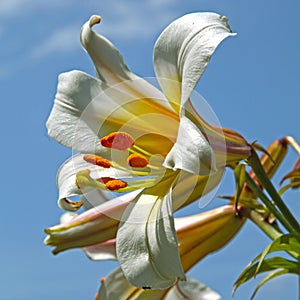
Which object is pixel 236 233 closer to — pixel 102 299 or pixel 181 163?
pixel 102 299

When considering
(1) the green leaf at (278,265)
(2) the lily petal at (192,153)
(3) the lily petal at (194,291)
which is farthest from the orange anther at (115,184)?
(3) the lily petal at (194,291)

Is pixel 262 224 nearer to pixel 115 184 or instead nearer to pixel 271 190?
pixel 271 190

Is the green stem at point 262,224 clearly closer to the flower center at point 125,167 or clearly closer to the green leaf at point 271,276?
the green leaf at point 271,276

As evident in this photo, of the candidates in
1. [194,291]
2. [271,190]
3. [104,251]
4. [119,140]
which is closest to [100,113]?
[119,140]

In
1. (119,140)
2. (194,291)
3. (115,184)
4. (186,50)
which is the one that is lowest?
(194,291)

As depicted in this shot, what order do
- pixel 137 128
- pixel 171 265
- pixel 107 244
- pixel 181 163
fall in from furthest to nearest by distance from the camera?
pixel 107 244 → pixel 137 128 → pixel 171 265 → pixel 181 163

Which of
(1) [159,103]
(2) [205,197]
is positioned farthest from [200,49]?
(2) [205,197]
